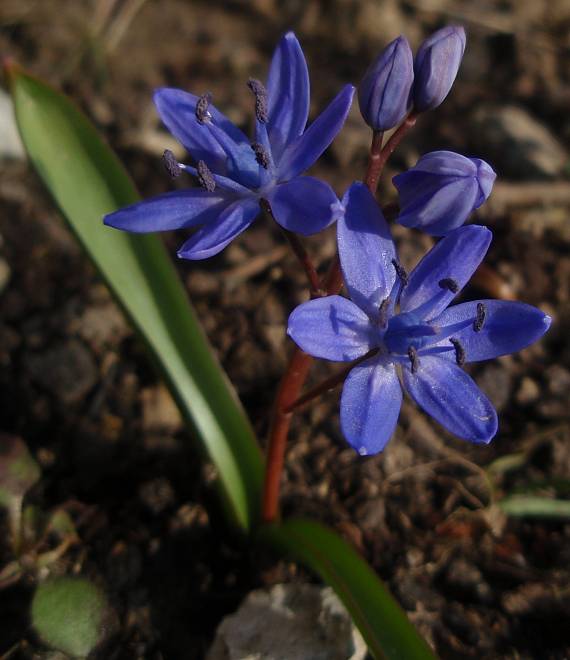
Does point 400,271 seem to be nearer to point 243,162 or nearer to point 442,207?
point 442,207

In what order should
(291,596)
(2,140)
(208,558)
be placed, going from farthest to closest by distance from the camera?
(2,140) → (208,558) → (291,596)

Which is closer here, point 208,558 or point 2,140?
point 208,558

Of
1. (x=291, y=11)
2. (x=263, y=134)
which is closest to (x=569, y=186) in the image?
(x=291, y=11)

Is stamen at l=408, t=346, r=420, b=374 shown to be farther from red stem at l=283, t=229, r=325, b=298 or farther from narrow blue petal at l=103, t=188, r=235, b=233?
narrow blue petal at l=103, t=188, r=235, b=233

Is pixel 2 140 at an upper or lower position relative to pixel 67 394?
upper

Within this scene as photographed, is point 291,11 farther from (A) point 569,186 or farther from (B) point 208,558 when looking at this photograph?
(B) point 208,558

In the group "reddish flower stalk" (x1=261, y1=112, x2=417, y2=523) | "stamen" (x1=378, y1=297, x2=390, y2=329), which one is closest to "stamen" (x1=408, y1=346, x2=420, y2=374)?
"stamen" (x1=378, y1=297, x2=390, y2=329)

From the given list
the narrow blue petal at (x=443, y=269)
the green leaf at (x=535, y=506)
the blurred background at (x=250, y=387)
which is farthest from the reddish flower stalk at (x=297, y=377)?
the green leaf at (x=535, y=506)
